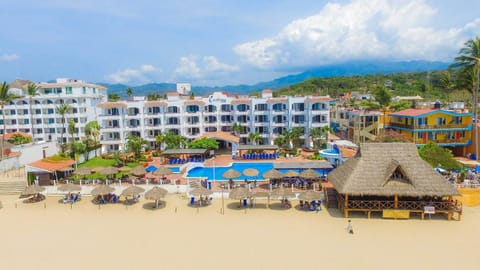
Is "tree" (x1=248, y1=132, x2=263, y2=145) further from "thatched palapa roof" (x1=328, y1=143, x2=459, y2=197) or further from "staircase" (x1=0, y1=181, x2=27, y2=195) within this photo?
"staircase" (x1=0, y1=181, x2=27, y2=195)

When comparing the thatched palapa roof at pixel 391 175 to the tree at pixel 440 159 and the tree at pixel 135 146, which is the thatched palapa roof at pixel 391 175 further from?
the tree at pixel 135 146

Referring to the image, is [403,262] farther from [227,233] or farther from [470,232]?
[227,233]

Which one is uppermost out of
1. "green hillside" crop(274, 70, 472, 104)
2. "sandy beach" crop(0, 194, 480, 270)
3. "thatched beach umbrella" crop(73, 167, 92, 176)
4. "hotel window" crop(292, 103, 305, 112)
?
"green hillside" crop(274, 70, 472, 104)

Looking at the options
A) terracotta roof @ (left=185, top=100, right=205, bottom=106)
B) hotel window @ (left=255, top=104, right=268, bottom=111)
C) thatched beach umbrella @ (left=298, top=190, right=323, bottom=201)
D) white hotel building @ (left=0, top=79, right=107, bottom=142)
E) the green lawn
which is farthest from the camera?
white hotel building @ (left=0, top=79, right=107, bottom=142)

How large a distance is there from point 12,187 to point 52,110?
28.2 meters

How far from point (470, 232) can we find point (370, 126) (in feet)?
93.7

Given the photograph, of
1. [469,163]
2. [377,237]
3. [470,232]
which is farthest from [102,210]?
[469,163]

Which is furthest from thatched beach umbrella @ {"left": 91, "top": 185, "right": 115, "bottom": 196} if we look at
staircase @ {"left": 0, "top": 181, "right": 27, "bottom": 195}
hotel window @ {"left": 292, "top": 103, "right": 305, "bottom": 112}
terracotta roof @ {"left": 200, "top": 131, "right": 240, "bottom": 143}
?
hotel window @ {"left": 292, "top": 103, "right": 305, "bottom": 112}

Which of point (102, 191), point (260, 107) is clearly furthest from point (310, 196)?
point (260, 107)

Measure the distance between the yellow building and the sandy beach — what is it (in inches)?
686

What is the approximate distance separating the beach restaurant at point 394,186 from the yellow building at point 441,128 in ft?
60.8

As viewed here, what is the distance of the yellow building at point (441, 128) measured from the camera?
124 ft

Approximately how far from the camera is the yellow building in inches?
1486

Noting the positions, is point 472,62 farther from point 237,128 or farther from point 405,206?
point 237,128
